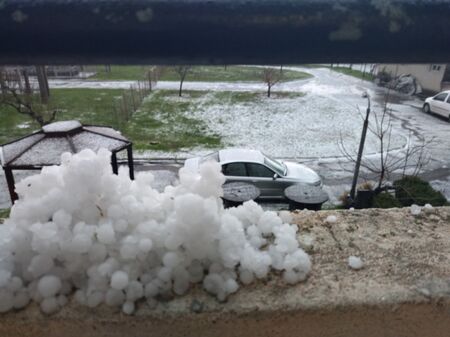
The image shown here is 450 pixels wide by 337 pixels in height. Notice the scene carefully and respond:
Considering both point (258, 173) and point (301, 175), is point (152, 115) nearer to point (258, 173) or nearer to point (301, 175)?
point (258, 173)

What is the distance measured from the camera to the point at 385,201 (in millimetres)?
6566

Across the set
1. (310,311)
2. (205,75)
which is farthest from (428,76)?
(310,311)

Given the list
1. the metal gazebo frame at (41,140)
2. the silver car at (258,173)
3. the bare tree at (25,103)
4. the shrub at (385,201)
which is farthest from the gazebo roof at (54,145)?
the bare tree at (25,103)

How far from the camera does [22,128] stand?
14.1m

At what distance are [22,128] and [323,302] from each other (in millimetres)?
15639

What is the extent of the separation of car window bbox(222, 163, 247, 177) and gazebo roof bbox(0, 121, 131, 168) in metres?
2.89

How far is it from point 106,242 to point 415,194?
6522mm

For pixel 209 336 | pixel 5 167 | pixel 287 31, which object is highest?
pixel 287 31

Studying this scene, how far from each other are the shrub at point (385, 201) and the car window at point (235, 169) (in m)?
2.80

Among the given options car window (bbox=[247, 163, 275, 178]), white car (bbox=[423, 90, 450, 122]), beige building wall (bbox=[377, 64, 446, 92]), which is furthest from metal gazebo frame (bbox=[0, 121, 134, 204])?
beige building wall (bbox=[377, 64, 446, 92])

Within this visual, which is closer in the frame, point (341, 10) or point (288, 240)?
point (341, 10)

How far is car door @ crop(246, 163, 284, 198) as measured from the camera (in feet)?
26.5

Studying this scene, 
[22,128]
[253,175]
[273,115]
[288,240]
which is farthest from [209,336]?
[273,115]

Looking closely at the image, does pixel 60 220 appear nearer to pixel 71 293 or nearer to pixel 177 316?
pixel 71 293
